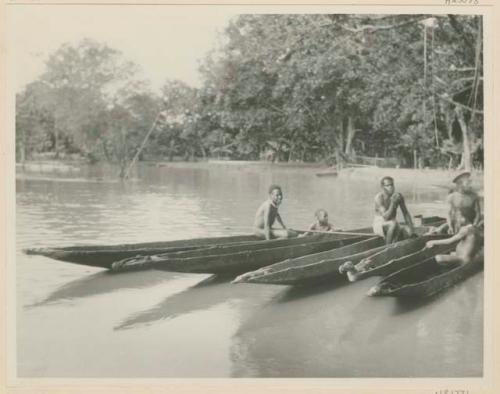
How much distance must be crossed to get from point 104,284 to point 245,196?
247 cm

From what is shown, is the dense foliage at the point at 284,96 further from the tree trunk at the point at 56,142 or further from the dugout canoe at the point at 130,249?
the dugout canoe at the point at 130,249

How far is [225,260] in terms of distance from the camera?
559 centimetres

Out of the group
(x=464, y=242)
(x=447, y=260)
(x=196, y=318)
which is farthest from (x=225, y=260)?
(x=464, y=242)

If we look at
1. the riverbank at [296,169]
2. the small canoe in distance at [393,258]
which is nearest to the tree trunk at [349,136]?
the riverbank at [296,169]

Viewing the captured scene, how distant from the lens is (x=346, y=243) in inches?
251

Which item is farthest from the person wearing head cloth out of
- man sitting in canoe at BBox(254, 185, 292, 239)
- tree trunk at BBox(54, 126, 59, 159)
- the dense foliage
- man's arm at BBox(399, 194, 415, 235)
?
tree trunk at BBox(54, 126, 59, 159)

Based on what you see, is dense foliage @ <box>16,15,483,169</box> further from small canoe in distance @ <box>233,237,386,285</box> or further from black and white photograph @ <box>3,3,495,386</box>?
small canoe in distance @ <box>233,237,386,285</box>

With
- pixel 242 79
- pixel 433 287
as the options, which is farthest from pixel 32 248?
pixel 433 287

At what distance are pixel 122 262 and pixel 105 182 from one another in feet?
6.38

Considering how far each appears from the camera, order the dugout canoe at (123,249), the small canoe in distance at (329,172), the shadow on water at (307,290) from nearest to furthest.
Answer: the shadow on water at (307,290)
the dugout canoe at (123,249)
the small canoe in distance at (329,172)

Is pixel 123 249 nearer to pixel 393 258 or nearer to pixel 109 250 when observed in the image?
pixel 109 250

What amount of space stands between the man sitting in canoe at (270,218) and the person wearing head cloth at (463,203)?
1.57m

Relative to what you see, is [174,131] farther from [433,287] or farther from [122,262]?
[433,287]

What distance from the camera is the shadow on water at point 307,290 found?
5477 millimetres
